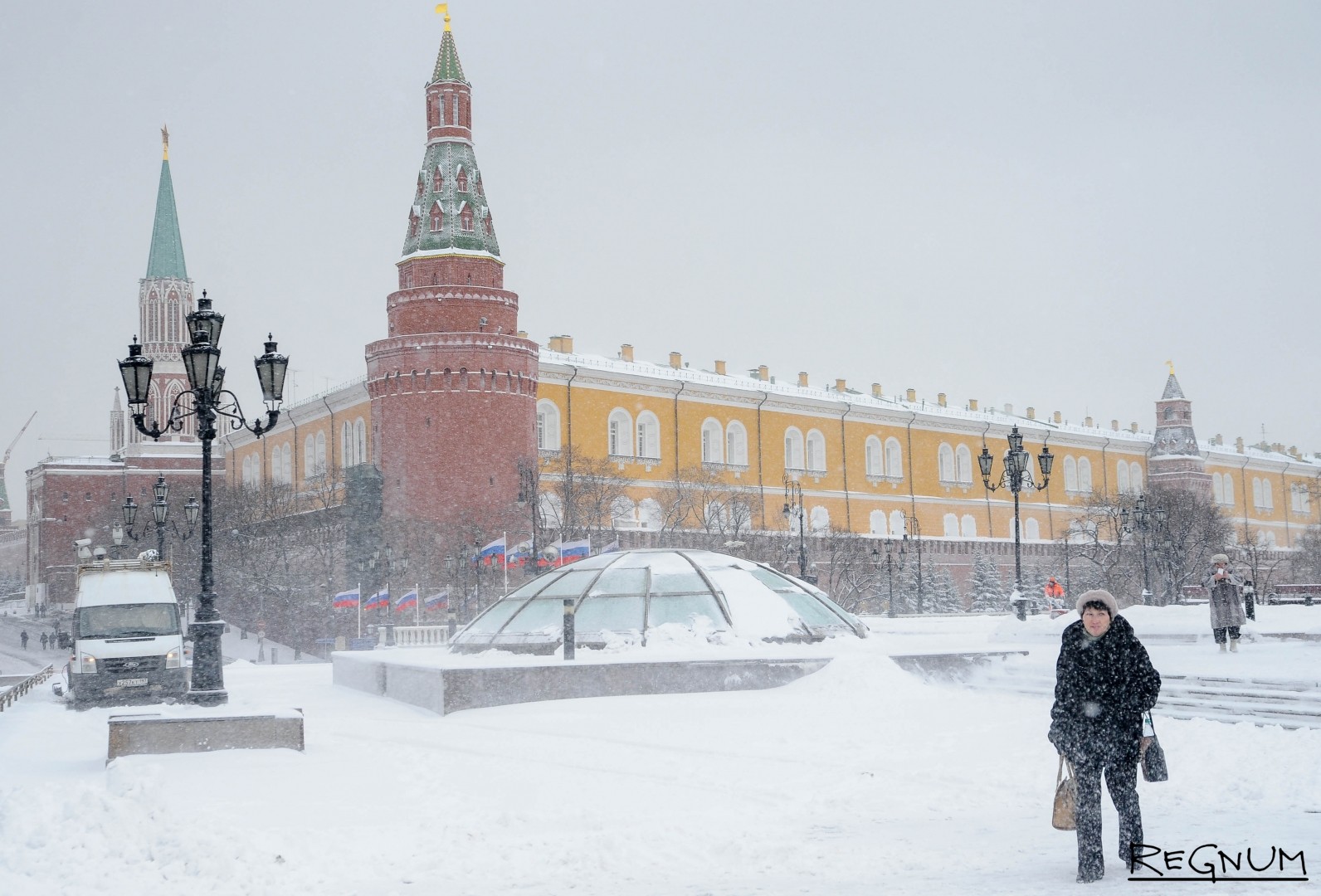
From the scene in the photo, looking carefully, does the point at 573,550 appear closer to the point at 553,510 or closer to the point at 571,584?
the point at 553,510

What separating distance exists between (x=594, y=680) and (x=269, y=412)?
13.4 ft

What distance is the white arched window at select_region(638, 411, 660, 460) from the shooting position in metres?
54.5

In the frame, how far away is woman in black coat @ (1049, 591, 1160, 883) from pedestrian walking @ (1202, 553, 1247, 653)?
897 centimetres

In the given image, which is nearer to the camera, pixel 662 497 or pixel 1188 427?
pixel 662 497

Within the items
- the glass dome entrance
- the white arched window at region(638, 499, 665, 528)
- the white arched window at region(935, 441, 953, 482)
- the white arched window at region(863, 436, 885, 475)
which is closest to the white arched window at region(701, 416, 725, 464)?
the white arched window at region(638, 499, 665, 528)

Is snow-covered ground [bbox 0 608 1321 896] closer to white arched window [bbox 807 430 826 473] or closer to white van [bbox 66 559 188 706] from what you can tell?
white van [bbox 66 559 188 706]

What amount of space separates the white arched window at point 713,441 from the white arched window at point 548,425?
7.41 metres

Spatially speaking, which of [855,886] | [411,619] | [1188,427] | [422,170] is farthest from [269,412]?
[1188,427]

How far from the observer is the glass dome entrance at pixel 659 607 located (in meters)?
15.2

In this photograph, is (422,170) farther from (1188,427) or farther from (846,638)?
(1188,427)

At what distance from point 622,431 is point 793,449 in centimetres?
958

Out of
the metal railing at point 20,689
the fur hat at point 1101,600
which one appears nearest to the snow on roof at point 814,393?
the metal railing at point 20,689

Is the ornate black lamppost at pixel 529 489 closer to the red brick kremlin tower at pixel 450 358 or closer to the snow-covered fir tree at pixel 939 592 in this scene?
the red brick kremlin tower at pixel 450 358

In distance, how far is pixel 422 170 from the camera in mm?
46375
